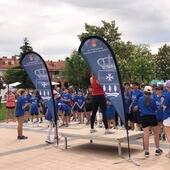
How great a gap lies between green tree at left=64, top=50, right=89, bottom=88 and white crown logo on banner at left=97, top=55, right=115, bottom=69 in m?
51.8

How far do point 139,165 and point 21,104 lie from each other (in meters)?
6.20

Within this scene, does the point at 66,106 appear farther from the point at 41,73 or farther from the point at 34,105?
the point at 41,73

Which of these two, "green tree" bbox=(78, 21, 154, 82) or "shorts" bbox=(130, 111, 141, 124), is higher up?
"green tree" bbox=(78, 21, 154, 82)

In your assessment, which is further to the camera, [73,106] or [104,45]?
[73,106]

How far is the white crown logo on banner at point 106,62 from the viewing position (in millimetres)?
10633

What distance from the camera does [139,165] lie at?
997 centimetres

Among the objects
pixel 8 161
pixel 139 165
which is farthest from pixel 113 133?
pixel 8 161

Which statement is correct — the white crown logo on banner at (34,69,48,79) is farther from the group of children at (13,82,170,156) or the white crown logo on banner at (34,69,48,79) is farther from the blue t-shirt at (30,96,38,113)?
the blue t-shirt at (30,96,38,113)

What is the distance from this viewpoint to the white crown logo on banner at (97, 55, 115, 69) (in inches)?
419

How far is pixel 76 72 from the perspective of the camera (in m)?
65.6

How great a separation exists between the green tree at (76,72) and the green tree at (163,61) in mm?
14341

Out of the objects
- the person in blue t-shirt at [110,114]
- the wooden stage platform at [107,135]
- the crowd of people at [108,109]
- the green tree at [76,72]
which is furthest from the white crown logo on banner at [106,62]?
the green tree at [76,72]

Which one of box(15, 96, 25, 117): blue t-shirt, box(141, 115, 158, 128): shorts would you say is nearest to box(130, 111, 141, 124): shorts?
box(141, 115, 158, 128): shorts

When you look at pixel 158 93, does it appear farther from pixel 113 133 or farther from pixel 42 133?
pixel 42 133
